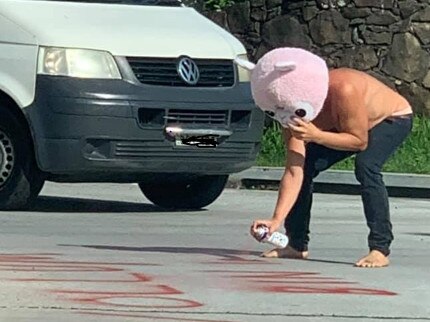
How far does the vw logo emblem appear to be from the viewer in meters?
11.1

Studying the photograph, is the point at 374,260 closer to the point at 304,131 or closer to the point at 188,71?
the point at 304,131

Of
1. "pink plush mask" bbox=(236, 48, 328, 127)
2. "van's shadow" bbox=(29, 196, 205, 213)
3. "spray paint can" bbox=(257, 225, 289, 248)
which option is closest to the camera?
"pink plush mask" bbox=(236, 48, 328, 127)

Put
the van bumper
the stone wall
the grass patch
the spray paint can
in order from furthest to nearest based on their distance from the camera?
the stone wall → the grass patch → the van bumper → the spray paint can

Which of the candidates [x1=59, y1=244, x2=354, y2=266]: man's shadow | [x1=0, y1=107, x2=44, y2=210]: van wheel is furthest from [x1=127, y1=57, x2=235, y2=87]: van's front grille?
[x1=59, y1=244, x2=354, y2=266]: man's shadow

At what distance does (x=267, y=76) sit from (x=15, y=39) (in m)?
3.48

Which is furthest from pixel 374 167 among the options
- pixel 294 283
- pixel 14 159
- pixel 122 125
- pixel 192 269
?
pixel 14 159

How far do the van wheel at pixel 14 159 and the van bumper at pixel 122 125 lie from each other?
0.64ft

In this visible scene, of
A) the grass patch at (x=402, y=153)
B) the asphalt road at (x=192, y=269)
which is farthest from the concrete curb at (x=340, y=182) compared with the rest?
the asphalt road at (x=192, y=269)

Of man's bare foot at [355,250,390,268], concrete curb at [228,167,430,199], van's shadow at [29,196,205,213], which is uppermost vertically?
man's bare foot at [355,250,390,268]

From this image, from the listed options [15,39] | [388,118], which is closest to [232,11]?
[15,39]

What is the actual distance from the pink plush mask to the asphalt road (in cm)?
83

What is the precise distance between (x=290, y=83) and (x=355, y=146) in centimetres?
62

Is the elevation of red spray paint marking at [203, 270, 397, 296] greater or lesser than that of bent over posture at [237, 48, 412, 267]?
lesser

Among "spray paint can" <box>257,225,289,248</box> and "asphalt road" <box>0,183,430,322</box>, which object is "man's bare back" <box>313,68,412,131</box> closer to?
"spray paint can" <box>257,225,289,248</box>
